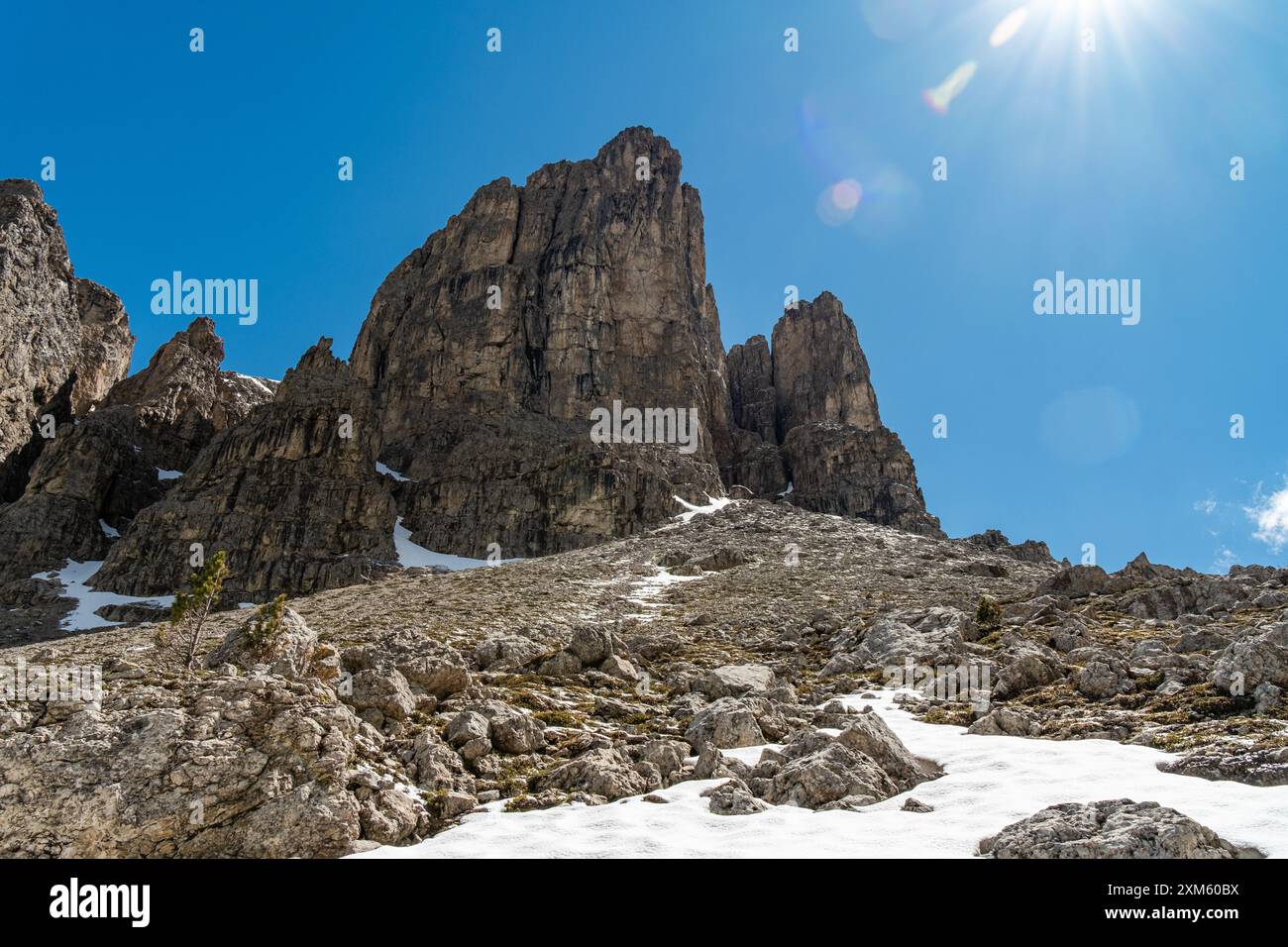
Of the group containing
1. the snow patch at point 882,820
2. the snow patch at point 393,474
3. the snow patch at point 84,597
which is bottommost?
the snow patch at point 84,597

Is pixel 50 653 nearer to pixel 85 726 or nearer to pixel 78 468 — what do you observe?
pixel 85 726

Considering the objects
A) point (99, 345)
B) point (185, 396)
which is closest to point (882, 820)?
point (185, 396)

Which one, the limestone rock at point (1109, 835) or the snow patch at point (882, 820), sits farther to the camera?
the snow patch at point (882, 820)

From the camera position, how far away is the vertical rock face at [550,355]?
90438mm

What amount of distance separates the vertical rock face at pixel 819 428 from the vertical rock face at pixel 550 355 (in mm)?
10692

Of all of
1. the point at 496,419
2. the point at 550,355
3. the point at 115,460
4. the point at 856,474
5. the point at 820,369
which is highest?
the point at 820,369

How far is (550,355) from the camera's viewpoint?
11712 centimetres

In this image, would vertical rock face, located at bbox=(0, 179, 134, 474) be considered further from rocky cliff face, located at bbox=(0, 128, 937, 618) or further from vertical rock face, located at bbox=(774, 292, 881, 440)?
vertical rock face, located at bbox=(774, 292, 881, 440)

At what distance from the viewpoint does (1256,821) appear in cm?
662

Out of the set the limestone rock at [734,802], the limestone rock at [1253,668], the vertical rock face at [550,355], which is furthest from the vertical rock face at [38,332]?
the limestone rock at [1253,668]

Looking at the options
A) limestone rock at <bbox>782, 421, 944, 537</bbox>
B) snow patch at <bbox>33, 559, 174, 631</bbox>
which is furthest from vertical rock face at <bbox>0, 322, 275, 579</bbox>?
limestone rock at <bbox>782, 421, 944, 537</bbox>

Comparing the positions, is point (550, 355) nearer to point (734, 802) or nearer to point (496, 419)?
point (496, 419)

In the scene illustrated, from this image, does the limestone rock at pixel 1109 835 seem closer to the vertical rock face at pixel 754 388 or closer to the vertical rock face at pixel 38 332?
the vertical rock face at pixel 38 332

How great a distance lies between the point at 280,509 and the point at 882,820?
83.6 m
